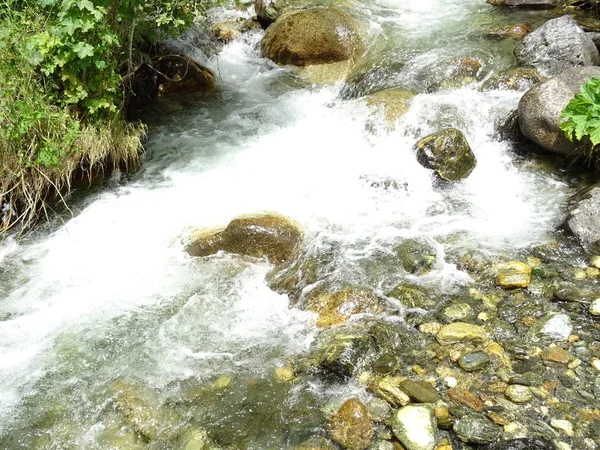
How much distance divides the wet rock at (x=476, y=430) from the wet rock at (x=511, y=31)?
8285mm

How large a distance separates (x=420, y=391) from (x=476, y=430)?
1.61 feet

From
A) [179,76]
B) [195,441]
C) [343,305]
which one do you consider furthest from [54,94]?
[195,441]

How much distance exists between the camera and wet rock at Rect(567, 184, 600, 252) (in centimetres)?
529

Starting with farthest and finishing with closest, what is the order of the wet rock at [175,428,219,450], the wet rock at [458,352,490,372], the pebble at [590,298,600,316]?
the pebble at [590,298,600,316] → the wet rock at [458,352,490,372] → the wet rock at [175,428,219,450]

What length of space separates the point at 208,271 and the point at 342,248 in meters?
1.52

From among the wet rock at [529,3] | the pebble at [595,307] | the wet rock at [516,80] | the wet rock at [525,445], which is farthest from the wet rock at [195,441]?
the wet rock at [529,3]

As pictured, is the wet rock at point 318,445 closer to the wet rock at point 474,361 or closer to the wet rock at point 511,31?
the wet rock at point 474,361

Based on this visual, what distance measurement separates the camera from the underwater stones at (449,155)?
686 cm

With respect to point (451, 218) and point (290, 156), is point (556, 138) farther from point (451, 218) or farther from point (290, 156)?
point (290, 156)

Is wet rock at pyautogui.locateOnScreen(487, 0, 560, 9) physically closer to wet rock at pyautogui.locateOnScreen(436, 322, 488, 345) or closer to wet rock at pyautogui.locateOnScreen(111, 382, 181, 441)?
wet rock at pyautogui.locateOnScreen(436, 322, 488, 345)

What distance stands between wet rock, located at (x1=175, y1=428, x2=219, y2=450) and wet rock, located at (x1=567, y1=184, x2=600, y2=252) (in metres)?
4.21

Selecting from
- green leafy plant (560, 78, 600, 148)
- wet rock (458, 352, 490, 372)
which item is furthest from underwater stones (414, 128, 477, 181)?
wet rock (458, 352, 490, 372)

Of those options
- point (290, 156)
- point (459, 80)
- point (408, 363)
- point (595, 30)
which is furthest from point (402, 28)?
point (408, 363)

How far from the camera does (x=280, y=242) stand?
5660 mm
